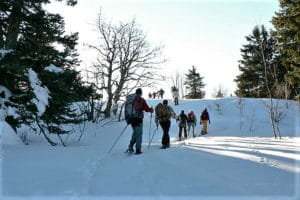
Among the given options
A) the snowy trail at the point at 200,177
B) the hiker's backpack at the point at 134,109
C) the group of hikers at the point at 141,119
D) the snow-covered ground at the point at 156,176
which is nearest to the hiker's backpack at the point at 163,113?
the group of hikers at the point at 141,119

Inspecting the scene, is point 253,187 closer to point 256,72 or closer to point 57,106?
point 57,106

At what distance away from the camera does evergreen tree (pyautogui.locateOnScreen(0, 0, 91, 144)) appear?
1206 centimetres

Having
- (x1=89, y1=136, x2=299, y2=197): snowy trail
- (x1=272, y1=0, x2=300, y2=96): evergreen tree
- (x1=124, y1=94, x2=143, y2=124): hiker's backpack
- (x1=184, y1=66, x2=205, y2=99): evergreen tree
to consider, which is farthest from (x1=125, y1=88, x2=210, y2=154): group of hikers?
(x1=184, y1=66, x2=205, y2=99): evergreen tree

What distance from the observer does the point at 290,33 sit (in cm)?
2823

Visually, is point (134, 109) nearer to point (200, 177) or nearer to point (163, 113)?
point (163, 113)

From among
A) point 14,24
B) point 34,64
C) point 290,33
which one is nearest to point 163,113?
point 34,64

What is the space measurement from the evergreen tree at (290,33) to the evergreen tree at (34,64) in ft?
58.9

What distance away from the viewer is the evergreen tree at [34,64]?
12062mm

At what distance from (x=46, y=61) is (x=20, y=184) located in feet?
26.9

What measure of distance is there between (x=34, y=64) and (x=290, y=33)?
21941 mm

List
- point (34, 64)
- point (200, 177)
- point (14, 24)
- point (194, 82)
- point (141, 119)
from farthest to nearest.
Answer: point (194, 82) → point (14, 24) → point (34, 64) → point (141, 119) → point (200, 177)

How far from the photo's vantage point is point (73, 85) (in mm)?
13984

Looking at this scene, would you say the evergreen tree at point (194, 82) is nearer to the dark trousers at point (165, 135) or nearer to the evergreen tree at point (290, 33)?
the evergreen tree at point (290, 33)

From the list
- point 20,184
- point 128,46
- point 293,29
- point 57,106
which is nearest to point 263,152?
point 20,184
